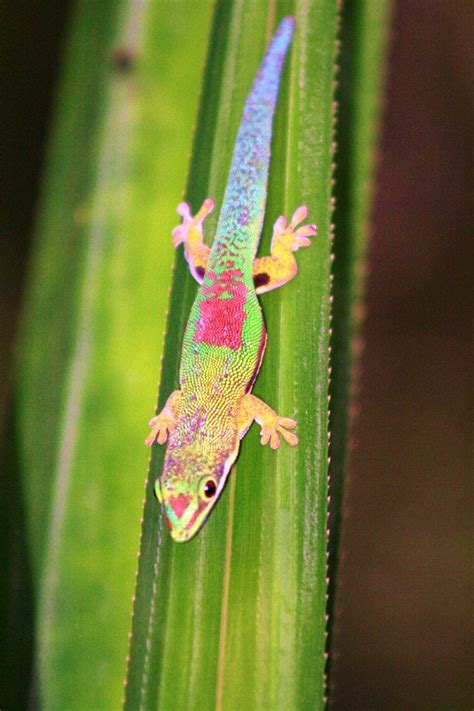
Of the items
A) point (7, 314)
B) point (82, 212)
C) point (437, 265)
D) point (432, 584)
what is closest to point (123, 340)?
point (82, 212)

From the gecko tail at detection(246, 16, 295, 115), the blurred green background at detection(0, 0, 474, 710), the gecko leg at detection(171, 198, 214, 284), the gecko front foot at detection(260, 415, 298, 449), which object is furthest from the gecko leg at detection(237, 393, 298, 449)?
the blurred green background at detection(0, 0, 474, 710)

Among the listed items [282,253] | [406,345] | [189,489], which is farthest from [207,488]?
[406,345]

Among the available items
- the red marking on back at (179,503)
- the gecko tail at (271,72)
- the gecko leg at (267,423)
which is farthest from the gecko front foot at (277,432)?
the gecko tail at (271,72)

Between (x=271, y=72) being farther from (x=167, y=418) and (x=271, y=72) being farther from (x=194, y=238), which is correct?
(x=167, y=418)

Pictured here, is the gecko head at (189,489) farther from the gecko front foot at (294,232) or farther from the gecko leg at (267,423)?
the gecko front foot at (294,232)

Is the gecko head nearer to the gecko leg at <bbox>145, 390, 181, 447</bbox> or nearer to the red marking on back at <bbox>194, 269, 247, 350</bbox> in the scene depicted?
the gecko leg at <bbox>145, 390, 181, 447</bbox>

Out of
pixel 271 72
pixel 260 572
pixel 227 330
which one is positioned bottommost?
pixel 260 572
